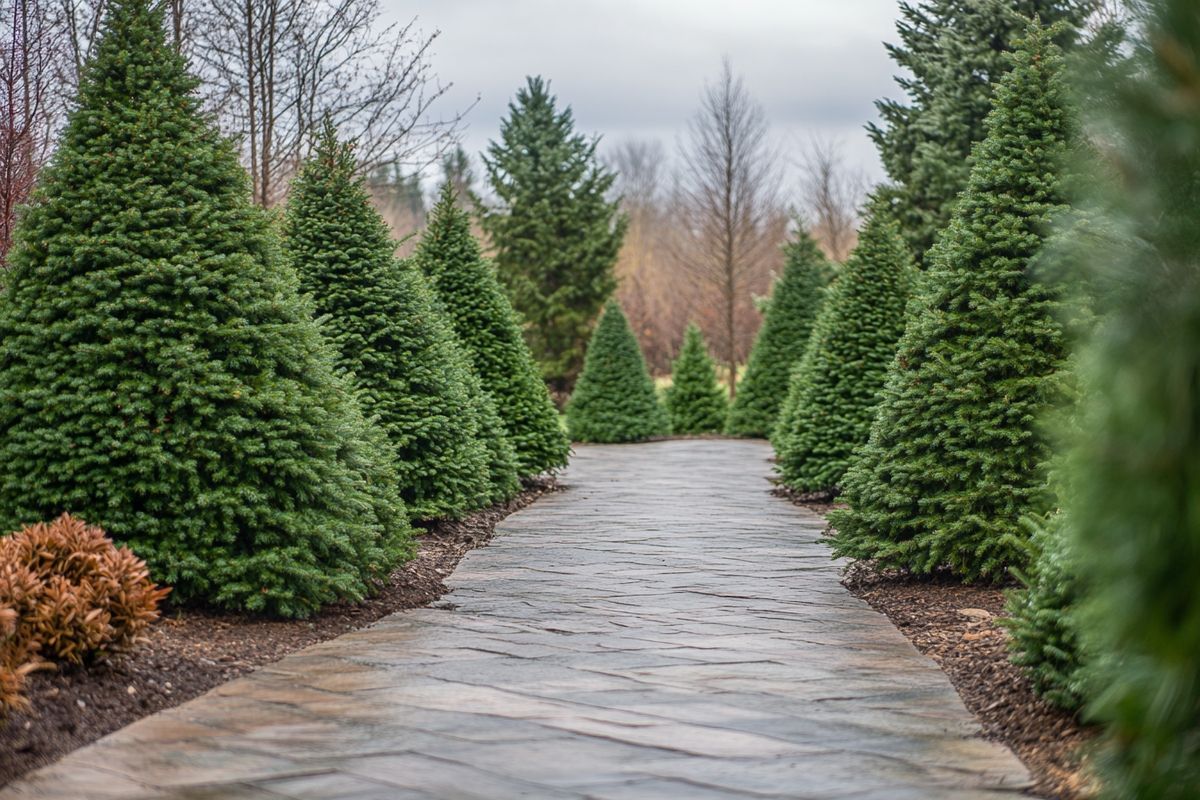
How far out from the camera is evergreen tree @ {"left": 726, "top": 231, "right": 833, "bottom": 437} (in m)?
22.2

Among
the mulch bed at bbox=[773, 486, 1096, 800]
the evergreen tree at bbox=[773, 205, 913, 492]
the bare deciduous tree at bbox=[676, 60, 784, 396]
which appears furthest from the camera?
the bare deciduous tree at bbox=[676, 60, 784, 396]

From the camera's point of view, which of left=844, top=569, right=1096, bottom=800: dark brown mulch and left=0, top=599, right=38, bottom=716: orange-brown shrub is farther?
left=844, top=569, right=1096, bottom=800: dark brown mulch

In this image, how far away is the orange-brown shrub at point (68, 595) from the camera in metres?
4.67

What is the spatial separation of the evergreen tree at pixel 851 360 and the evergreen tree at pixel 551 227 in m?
17.9

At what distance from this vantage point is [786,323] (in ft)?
73.5

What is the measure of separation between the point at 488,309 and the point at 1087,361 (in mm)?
10834

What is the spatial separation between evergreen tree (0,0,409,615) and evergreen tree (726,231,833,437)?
16353 mm

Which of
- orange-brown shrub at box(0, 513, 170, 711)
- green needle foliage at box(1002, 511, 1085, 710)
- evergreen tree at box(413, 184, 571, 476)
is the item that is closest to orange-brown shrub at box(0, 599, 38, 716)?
orange-brown shrub at box(0, 513, 170, 711)

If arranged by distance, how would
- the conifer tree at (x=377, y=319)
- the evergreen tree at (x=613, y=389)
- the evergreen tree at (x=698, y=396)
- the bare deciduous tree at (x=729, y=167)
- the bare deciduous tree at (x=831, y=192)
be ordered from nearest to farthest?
the conifer tree at (x=377, y=319) < the evergreen tree at (x=613, y=389) < the evergreen tree at (x=698, y=396) < the bare deciduous tree at (x=729, y=167) < the bare deciduous tree at (x=831, y=192)

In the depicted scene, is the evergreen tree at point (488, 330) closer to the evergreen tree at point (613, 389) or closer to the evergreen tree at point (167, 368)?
the evergreen tree at point (167, 368)

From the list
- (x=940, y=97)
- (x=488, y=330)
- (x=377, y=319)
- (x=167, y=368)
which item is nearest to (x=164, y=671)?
(x=167, y=368)

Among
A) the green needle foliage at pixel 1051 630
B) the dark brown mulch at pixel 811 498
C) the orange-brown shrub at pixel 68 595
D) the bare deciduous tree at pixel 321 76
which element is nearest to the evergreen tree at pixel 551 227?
the bare deciduous tree at pixel 321 76

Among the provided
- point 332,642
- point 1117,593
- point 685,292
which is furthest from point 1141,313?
point 685,292

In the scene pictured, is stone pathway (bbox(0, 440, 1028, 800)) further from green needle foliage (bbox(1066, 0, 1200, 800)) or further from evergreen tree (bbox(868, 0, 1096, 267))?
evergreen tree (bbox(868, 0, 1096, 267))
